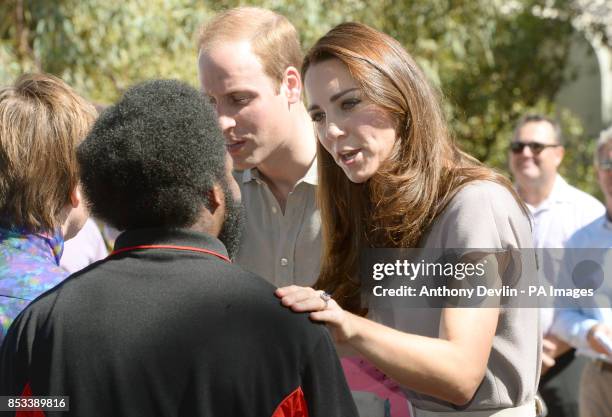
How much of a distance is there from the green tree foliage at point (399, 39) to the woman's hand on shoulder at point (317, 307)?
9.43 feet

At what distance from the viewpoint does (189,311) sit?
1772 millimetres

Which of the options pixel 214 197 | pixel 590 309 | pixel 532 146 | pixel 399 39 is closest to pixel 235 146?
pixel 214 197

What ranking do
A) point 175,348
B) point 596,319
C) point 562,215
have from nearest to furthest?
point 175,348
point 596,319
point 562,215

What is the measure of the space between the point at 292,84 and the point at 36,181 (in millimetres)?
979

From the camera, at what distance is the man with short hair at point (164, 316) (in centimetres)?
174

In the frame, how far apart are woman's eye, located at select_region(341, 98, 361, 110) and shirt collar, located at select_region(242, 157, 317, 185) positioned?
60 cm

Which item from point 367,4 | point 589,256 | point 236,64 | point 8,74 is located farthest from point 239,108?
point 367,4

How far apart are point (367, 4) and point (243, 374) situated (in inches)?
327

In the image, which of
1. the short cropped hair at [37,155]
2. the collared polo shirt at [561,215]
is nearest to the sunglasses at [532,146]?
the collared polo shirt at [561,215]

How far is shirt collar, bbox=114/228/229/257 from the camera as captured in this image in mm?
1842

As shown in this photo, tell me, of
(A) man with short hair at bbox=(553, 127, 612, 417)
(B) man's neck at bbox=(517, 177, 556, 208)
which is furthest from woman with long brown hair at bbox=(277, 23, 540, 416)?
(B) man's neck at bbox=(517, 177, 556, 208)

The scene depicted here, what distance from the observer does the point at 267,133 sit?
3.02m

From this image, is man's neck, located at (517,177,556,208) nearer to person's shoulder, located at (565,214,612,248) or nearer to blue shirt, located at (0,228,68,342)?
person's shoulder, located at (565,214,612,248)

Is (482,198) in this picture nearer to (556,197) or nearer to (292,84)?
(292,84)
